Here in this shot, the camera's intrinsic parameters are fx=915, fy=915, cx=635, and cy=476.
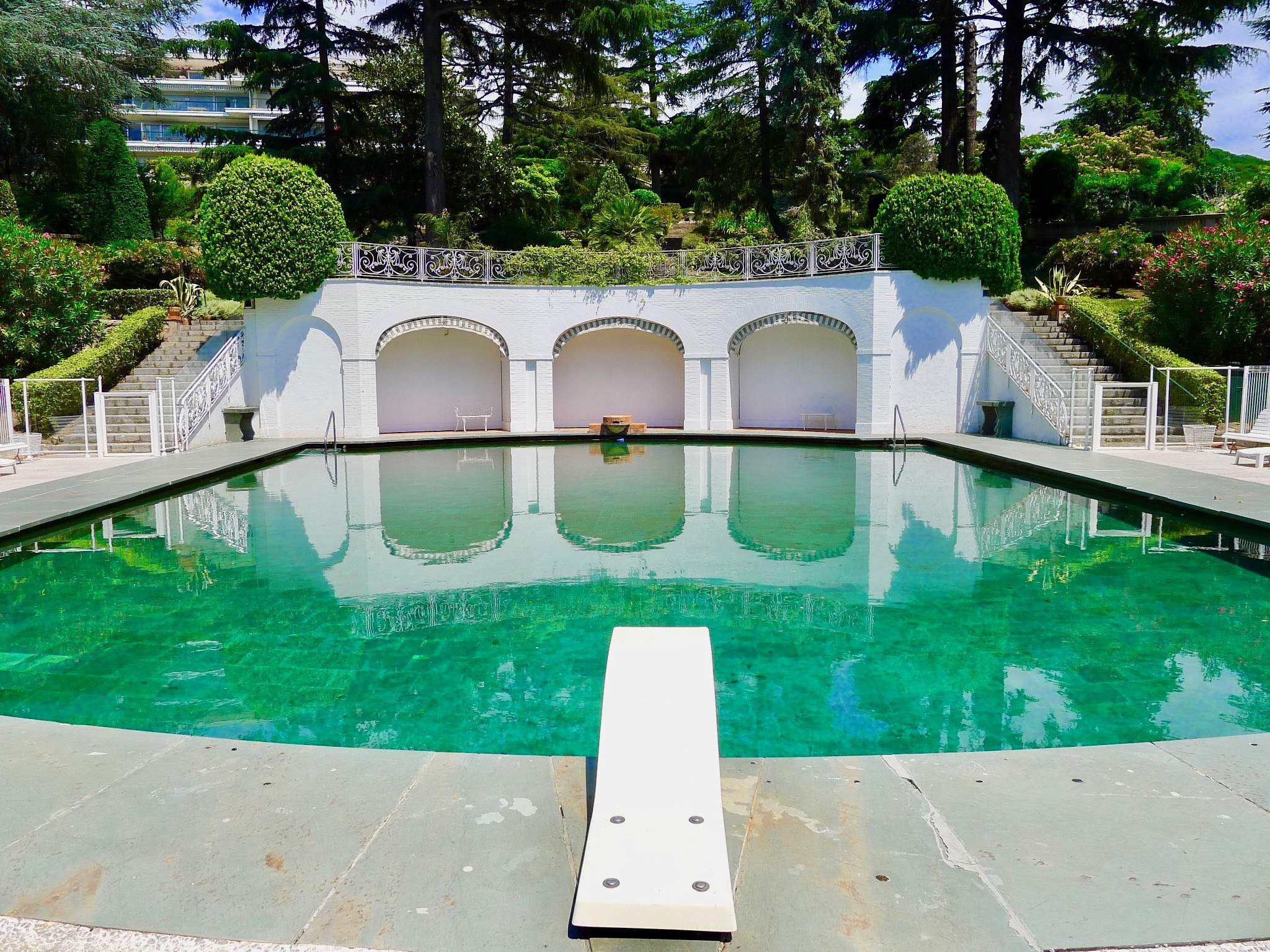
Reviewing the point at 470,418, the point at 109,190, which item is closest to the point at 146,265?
the point at 109,190

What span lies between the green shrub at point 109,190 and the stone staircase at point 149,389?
Answer: 872cm

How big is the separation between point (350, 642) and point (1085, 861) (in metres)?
4.81

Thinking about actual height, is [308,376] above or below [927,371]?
below

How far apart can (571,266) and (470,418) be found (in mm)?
4601

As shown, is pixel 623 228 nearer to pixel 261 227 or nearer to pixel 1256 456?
pixel 261 227

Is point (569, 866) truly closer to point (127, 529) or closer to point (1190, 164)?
point (127, 529)

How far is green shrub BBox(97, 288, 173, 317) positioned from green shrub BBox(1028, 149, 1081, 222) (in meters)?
23.4

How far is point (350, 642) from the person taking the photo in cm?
631

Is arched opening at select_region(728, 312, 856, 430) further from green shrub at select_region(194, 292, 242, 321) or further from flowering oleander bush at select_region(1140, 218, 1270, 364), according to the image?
green shrub at select_region(194, 292, 242, 321)

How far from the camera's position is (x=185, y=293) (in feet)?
71.3

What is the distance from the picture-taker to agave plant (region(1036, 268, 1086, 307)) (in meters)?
19.6

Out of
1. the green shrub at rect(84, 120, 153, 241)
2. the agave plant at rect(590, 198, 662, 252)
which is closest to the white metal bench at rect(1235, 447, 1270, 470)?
the agave plant at rect(590, 198, 662, 252)

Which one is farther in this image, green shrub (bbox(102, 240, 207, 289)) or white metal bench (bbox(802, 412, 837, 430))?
green shrub (bbox(102, 240, 207, 289))

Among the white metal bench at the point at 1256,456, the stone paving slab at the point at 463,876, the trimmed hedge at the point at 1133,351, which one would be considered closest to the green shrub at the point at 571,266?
the trimmed hedge at the point at 1133,351
